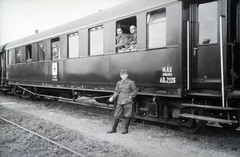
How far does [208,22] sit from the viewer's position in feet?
18.6

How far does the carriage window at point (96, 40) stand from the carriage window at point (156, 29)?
2111 mm

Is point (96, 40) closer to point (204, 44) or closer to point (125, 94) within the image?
point (125, 94)

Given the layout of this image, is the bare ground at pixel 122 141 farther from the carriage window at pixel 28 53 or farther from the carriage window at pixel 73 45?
the carriage window at pixel 28 53

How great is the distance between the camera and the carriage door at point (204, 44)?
545 cm

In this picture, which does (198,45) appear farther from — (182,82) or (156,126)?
(156,126)

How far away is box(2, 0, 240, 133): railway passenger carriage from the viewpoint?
538cm

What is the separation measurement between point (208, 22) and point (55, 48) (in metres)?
6.96

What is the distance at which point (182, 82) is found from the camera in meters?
5.75

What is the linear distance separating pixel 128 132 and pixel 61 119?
3022mm

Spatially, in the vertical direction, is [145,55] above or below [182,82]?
above

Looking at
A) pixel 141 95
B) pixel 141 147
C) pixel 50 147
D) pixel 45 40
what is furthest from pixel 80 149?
pixel 45 40

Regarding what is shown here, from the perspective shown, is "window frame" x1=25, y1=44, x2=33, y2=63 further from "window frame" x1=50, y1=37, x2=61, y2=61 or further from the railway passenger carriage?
the railway passenger carriage

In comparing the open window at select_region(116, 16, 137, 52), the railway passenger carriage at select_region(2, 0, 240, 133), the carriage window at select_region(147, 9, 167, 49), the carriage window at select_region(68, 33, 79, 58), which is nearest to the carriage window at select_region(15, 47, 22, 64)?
the carriage window at select_region(68, 33, 79, 58)

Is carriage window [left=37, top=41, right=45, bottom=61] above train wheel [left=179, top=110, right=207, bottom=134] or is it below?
above
